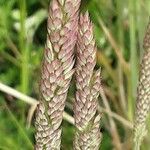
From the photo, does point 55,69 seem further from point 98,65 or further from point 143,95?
point 98,65

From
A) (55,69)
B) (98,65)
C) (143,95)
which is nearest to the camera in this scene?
(55,69)

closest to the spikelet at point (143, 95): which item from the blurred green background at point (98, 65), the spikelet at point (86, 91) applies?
the spikelet at point (86, 91)

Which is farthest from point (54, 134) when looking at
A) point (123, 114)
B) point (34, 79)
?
point (34, 79)

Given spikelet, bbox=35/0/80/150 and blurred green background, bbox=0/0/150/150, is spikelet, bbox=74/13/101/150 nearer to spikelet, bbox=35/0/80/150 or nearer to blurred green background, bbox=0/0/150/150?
spikelet, bbox=35/0/80/150

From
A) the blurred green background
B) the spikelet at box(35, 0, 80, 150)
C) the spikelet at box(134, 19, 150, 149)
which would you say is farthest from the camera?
the blurred green background

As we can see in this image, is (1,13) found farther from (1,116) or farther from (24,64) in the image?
(24,64)

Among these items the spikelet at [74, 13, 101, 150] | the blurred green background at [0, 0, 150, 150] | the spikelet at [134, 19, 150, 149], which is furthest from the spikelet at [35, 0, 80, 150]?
the blurred green background at [0, 0, 150, 150]

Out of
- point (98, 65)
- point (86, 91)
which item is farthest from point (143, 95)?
point (98, 65)
